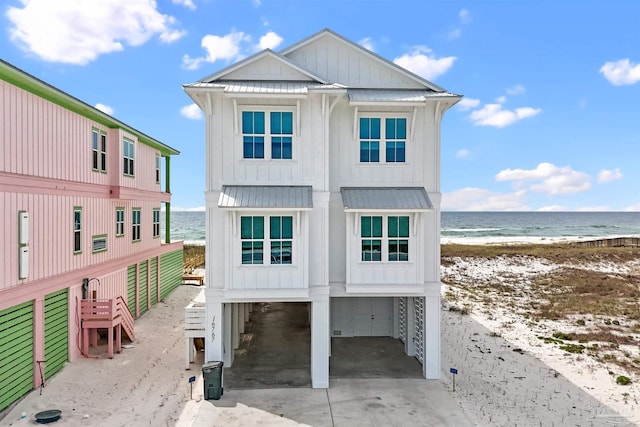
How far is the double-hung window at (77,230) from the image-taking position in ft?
47.3

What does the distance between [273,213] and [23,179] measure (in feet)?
21.7

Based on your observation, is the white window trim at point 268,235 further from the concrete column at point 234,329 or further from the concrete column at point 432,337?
the concrete column at point 432,337

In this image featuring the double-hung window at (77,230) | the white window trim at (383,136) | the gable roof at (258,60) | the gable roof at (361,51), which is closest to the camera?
the gable roof at (258,60)

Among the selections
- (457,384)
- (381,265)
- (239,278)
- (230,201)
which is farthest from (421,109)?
(457,384)

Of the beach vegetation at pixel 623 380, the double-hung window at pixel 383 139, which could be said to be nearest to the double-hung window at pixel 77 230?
the double-hung window at pixel 383 139

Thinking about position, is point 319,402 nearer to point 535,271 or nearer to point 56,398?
point 56,398

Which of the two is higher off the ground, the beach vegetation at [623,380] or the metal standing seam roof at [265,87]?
the metal standing seam roof at [265,87]

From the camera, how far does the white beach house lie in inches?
470

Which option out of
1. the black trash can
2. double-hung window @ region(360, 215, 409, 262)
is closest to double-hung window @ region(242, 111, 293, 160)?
double-hung window @ region(360, 215, 409, 262)

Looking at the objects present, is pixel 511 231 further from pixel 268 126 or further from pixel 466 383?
pixel 268 126

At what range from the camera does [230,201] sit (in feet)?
38.2

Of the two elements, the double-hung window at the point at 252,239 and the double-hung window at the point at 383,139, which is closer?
the double-hung window at the point at 252,239

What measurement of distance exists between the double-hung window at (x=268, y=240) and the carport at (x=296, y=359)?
139 inches

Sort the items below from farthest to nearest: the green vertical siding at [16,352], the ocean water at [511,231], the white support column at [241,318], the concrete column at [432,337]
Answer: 1. the ocean water at [511,231]
2. the white support column at [241,318]
3. the concrete column at [432,337]
4. the green vertical siding at [16,352]
